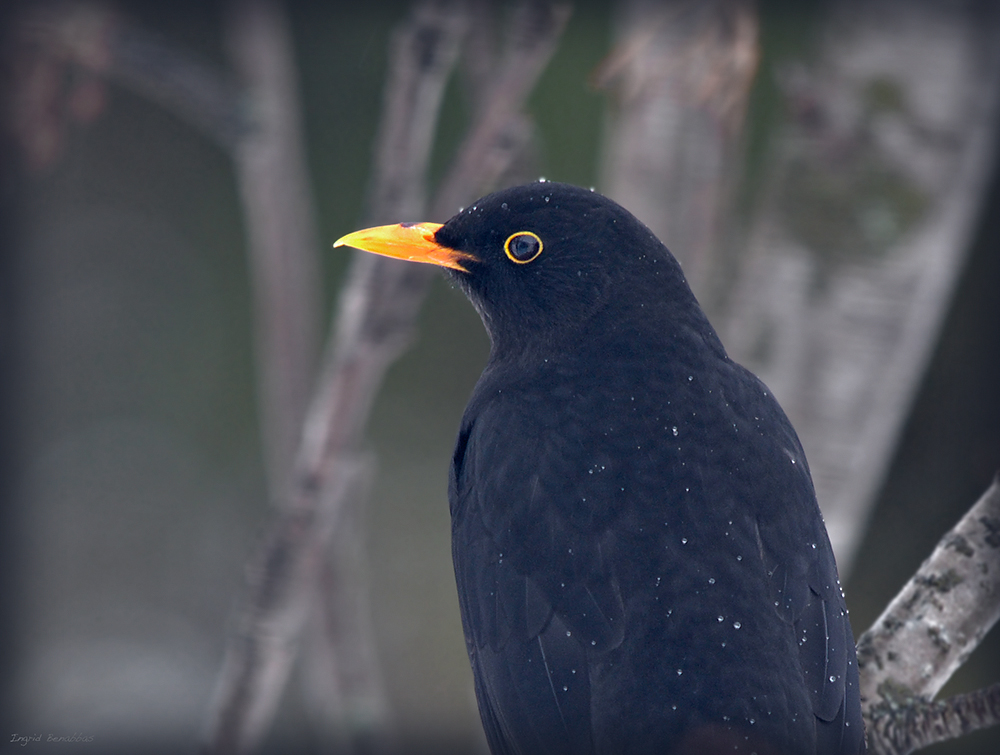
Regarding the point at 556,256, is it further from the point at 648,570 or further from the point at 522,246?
the point at 648,570

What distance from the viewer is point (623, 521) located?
2764 mm

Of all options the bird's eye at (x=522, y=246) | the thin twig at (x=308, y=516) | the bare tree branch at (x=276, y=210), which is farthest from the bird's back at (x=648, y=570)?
the bare tree branch at (x=276, y=210)

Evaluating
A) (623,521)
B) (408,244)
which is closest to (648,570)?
(623,521)

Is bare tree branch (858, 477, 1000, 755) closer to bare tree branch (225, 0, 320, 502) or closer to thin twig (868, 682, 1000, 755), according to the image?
thin twig (868, 682, 1000, 755)

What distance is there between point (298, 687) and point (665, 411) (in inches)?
223

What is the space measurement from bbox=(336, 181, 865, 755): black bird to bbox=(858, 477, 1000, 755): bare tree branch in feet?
0.48

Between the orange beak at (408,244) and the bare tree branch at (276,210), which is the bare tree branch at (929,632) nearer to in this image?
the orange beak at (408,244)

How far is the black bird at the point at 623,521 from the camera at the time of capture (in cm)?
261

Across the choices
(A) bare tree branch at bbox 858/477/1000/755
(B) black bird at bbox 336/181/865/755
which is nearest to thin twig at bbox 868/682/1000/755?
(A) bare tree branch at bbox 858/477/1000/755

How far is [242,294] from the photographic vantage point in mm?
8078

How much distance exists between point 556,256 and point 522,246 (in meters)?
0.12

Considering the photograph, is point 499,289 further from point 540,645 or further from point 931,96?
point 931,96

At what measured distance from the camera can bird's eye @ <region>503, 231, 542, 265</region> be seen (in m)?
3.31

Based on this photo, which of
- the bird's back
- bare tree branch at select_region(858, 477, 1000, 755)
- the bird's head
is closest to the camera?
the bird's back
